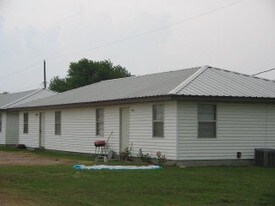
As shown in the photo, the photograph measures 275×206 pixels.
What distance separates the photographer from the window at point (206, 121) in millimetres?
19266

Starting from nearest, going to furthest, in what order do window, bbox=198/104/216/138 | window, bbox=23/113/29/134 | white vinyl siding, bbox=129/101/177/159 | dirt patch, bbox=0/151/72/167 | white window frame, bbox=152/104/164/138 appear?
white vinyl siding, bbox=129/101/177/159
window, bbox=198/104/216/138
white window frame, bbox=152/104/164/138
dirt patch, bbox=0/151/72/167
window, bbox=23/113/29/134

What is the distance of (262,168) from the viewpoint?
61.4 feet

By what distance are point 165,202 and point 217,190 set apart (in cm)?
217

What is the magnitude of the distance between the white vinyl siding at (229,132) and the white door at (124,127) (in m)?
3.44

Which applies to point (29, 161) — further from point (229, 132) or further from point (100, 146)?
point (229, 132)

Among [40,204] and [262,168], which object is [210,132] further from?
[40,204]

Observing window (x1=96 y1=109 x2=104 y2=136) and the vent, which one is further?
window (x1=96 y1=109 x2=104 y2=136)

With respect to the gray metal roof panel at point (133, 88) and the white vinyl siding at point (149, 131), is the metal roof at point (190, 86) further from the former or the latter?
the white vinyl siding at point (149, 131)

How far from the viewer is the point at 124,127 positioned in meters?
21.9

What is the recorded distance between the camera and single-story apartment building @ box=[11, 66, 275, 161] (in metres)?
18.9

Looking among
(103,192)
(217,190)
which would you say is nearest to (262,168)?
(217,190)

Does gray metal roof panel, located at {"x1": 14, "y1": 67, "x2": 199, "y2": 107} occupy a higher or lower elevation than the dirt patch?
higher

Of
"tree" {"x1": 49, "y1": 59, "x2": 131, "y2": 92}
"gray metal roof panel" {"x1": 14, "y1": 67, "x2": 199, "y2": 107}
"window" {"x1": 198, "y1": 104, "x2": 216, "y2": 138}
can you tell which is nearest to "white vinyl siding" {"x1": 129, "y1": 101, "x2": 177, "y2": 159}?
"gray metal roof panel" {"x1": 14, "y1": 67, "x2": 199, "y2": 107}

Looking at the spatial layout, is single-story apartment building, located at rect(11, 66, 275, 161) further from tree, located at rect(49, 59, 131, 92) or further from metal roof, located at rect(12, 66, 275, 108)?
tree, located at rect(49, 59, 131, 92)
